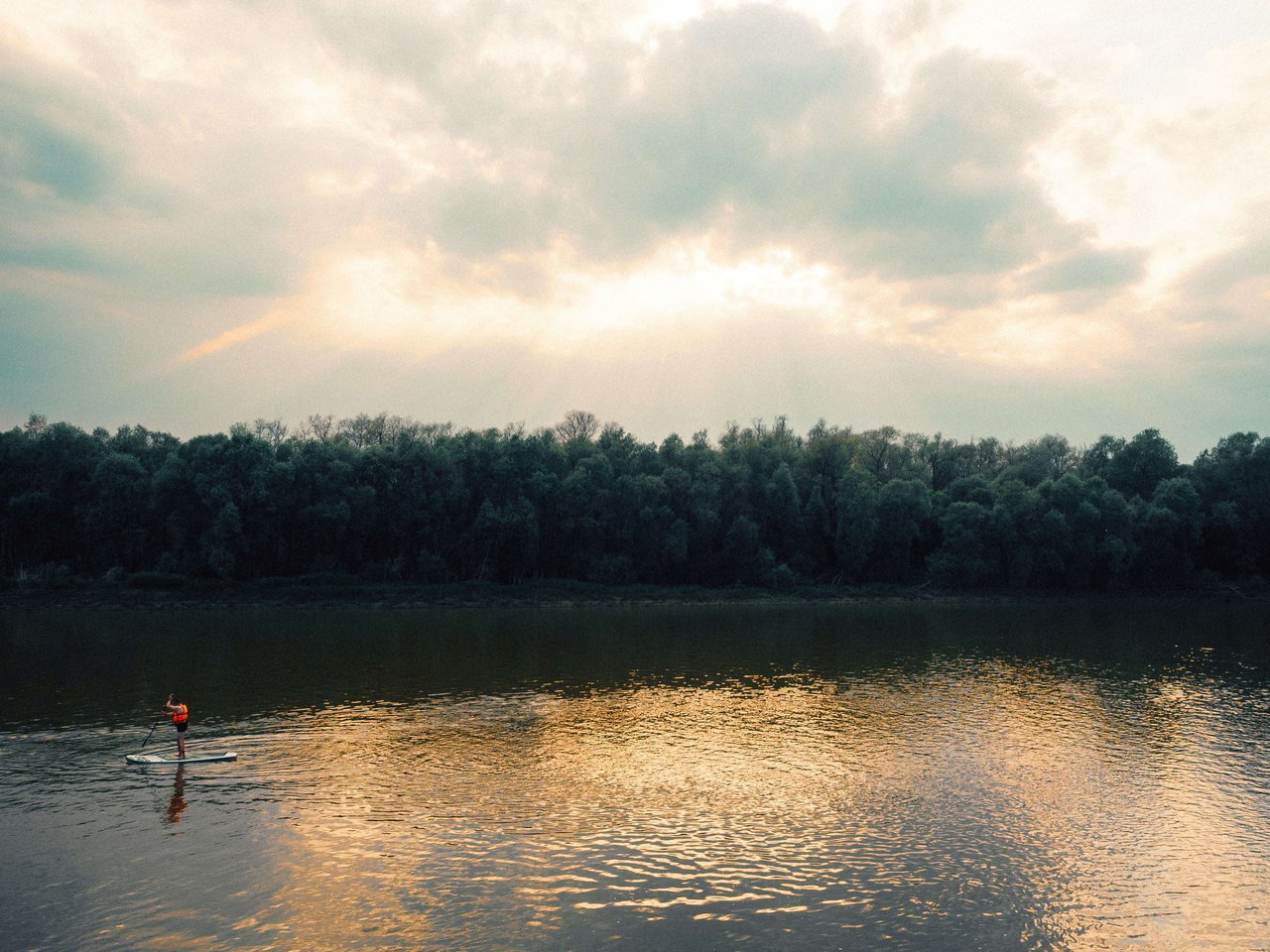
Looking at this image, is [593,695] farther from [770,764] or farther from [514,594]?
[514,594]

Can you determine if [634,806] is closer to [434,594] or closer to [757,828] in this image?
[757,828]

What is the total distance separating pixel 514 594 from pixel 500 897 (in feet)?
295

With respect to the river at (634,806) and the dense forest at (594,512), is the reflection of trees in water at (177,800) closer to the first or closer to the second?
the river at (634,806)

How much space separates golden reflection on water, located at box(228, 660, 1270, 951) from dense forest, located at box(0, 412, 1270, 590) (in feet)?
235

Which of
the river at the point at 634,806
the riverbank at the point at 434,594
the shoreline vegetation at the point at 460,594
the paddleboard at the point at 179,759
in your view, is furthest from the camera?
the shoreline vegetation at the point at 460,594

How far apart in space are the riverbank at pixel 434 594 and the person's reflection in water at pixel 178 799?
72.4 m

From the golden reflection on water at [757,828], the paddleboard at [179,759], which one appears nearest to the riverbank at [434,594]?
the golden reflection on water at [757,828]

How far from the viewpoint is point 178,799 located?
27188 millimetres

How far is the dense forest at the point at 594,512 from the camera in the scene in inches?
4124

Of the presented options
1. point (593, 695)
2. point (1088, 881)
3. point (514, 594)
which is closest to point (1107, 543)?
point (514, 594)

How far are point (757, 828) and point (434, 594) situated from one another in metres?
86.5

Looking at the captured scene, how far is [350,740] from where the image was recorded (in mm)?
35344

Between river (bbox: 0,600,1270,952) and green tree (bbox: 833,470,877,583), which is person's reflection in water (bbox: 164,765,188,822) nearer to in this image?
river (bbox: 0,600,1270,952)

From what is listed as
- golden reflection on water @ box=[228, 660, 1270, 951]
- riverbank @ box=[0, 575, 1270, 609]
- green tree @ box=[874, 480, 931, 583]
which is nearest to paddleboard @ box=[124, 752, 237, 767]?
golden reflection on water @ box=[228, 660, 1270, 951]
